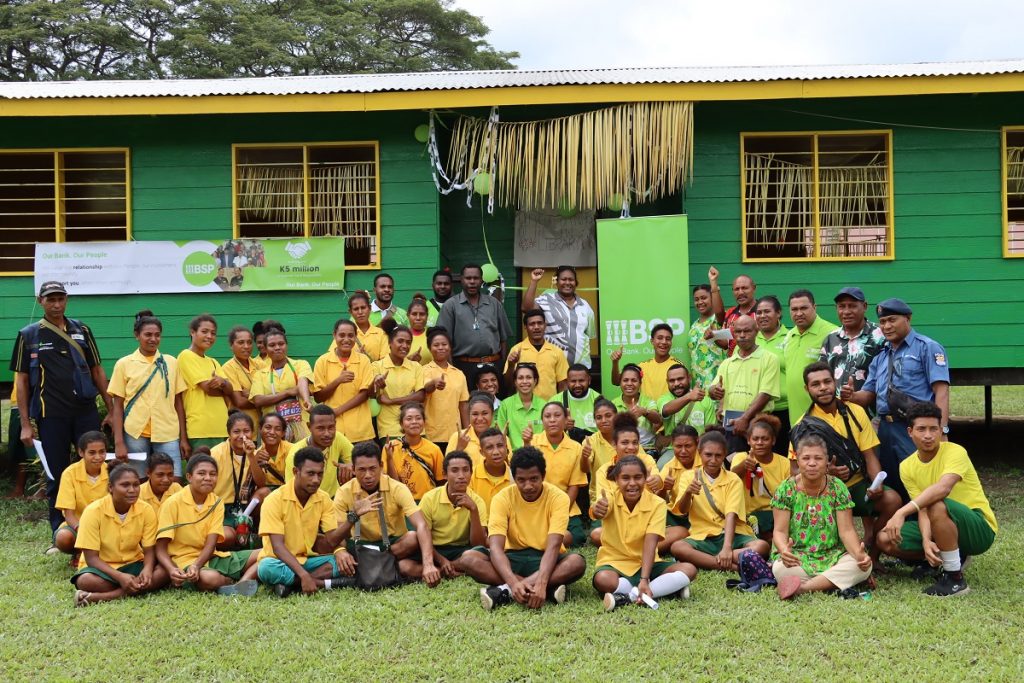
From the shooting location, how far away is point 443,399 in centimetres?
717

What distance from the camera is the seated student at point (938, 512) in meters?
5.27

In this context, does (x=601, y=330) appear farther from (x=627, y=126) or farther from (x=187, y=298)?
(x=187, y=298)

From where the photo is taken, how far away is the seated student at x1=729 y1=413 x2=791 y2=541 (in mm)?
6098

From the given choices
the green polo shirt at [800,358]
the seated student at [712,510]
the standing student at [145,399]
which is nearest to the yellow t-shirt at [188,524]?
the standing student at [145,399]

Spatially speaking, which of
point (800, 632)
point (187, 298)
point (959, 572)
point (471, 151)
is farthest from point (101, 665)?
point (471, 151)

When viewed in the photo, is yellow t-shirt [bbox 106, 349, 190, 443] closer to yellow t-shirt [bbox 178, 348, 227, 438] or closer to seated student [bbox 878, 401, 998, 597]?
yellow t-shirt [bbox 178, 348, 227, 438]

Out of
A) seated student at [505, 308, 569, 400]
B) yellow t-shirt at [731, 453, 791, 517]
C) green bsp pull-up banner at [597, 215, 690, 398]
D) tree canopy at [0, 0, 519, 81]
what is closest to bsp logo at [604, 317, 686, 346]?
green bsp pull-up banner at [597, 215, 690, 398]

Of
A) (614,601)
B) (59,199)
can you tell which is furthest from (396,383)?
(59,199)

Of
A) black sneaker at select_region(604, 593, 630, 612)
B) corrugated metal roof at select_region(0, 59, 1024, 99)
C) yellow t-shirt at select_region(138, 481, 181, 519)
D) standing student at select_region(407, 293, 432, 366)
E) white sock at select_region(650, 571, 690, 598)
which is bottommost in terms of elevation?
black sneaker at select_region(604, 593, 630, 612)

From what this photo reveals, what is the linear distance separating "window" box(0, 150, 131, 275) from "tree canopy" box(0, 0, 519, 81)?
14.5 meters

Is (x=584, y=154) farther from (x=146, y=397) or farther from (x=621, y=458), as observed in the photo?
(x=146, y=397)

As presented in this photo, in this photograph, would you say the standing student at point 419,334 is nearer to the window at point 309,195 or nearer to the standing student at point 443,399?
the standing student at point 443,399

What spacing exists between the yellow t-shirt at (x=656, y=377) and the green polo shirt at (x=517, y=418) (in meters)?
0.94

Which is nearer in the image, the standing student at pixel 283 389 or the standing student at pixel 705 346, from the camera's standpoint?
the standing student at pixel 283 389
